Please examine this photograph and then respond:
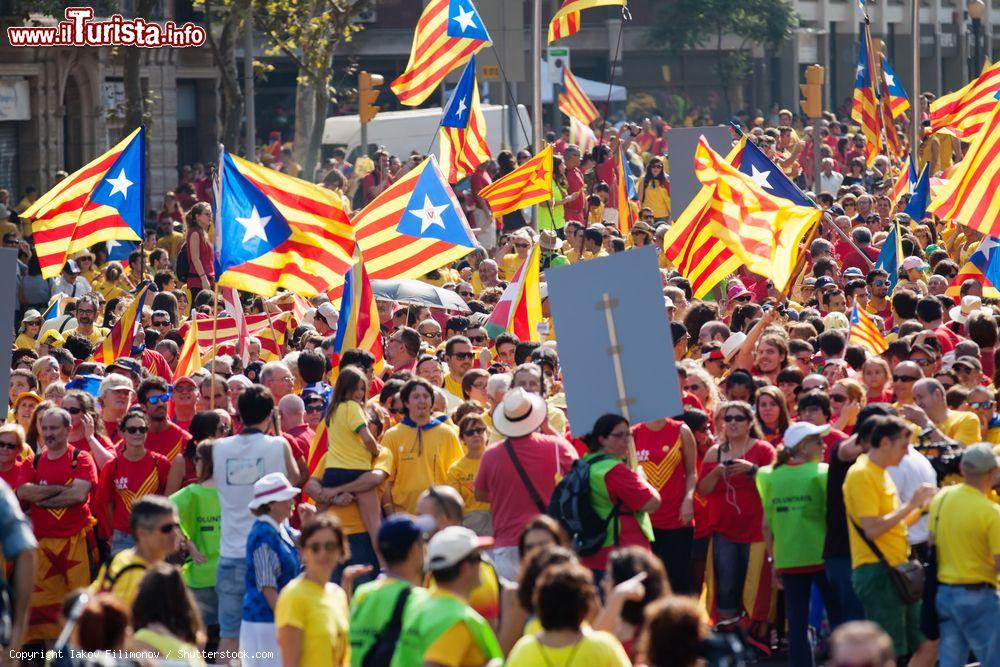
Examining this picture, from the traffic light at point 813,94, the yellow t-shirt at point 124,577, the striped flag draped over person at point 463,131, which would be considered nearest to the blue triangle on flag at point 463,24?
the striped flag draped over person at point 463,131

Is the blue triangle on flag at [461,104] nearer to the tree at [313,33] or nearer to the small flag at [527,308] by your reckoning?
the small flag at [527,308]

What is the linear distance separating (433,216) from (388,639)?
859 cm

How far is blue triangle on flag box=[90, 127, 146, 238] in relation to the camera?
15398 mm

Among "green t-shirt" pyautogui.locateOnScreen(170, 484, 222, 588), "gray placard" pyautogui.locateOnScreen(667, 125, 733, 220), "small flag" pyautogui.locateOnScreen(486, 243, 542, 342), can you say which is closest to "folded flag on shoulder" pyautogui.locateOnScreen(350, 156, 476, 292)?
"small flag" pyautogui.locateOnScreen(486, 243, 542, 342)

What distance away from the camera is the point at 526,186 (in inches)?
739

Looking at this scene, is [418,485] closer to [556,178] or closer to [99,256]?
[99,256]

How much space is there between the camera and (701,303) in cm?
1384

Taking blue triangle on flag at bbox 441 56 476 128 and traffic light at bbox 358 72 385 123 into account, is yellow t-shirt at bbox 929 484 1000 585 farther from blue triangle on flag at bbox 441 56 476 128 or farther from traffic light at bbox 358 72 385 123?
traffic light at bbox 358 72 385 123

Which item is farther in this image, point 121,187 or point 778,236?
point 121,187

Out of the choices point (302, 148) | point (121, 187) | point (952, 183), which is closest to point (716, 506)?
point (952, 183)

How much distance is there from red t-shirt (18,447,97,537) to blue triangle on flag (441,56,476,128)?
9230mm

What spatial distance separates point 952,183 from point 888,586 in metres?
6.05

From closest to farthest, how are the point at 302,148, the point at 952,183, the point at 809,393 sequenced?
the point at 809,393 → the point at 952,183 → the point at 302,148

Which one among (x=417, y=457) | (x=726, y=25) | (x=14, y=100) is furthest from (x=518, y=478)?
(x=726, y=25)
